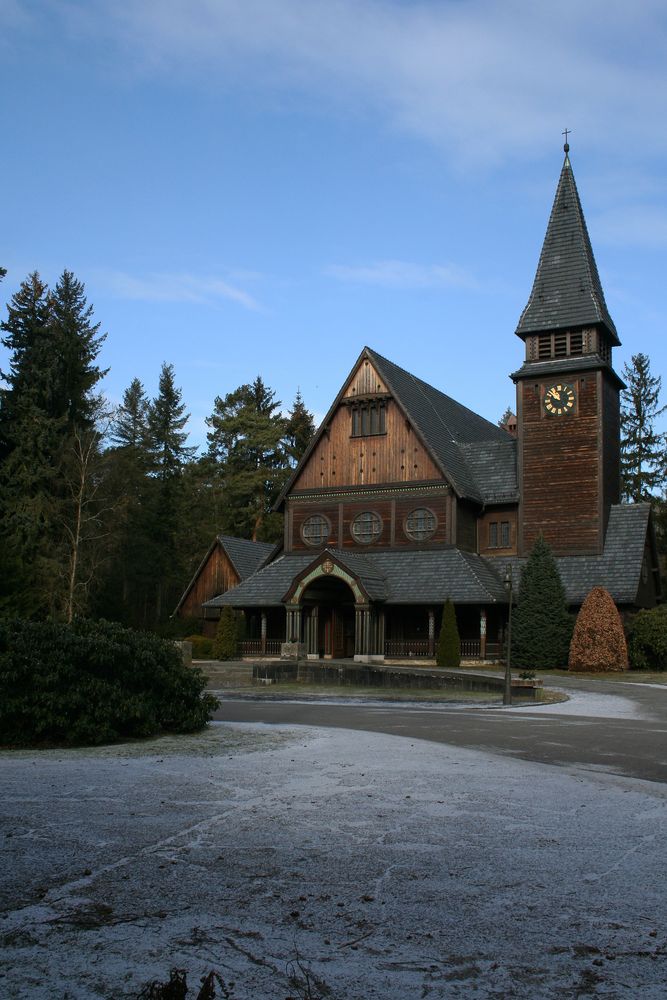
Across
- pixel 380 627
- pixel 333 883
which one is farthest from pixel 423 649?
pixel 333 883

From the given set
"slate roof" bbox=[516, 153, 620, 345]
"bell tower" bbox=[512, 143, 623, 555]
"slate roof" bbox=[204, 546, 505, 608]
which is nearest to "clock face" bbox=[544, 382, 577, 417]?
"bell tower" bbox=[512, 143, 623, 555]

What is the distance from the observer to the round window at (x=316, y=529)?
139 feet

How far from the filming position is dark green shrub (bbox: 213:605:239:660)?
41188 millimetres

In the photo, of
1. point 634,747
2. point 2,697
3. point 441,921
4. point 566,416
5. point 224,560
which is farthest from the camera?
point 224,560

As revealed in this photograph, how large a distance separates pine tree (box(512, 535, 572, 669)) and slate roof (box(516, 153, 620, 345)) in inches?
433

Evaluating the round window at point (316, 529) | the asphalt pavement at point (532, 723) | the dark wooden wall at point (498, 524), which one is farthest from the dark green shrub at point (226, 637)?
the asphalt pavement at point (532, 723)

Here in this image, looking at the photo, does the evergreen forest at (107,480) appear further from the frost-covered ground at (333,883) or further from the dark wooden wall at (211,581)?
the frost-covered ground at (333,883)

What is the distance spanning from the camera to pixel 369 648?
3734cm

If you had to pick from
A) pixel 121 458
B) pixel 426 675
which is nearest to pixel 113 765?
pixel 426 675

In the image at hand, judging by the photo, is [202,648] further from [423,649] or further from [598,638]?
[598,638]

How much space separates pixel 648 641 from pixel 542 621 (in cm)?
392

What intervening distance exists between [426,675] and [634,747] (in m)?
14.0

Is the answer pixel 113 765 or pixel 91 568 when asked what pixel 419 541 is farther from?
pixel 113 765

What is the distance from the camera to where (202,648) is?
146 ft
